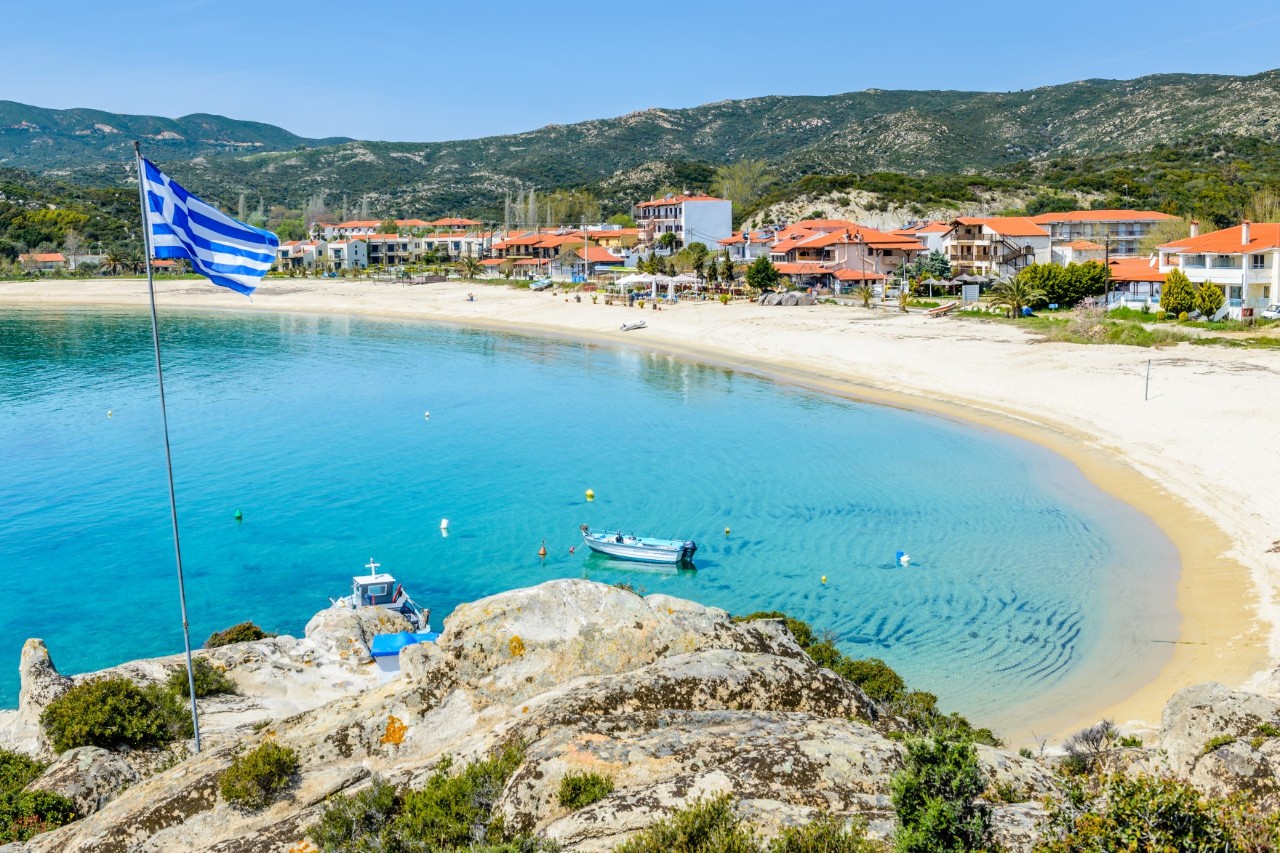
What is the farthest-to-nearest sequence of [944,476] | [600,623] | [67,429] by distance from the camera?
[67,429] < [944,476] < [600,623]

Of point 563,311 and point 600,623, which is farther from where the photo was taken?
point 563,311

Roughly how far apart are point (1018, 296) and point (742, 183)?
85131 mm

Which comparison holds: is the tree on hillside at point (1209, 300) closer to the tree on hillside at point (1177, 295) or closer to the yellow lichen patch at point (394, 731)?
the tree on hillside at point (1177, 295)

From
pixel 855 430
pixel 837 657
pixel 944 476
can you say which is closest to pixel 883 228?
pixel 855 430

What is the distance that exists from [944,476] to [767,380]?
72.2ft

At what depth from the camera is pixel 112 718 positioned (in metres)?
13.2

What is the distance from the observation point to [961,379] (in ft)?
166

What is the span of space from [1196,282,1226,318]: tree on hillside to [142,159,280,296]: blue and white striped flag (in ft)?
182

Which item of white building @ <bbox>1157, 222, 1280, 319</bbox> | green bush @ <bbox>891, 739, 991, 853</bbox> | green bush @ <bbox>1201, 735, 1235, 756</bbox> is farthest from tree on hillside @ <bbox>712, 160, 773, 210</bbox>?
green bush @ <bbox>891, 739, 991, 853</bbox>

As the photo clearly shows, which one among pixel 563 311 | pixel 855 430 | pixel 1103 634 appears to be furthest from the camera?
pixel 563 311

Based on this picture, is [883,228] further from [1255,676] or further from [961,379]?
[1255,676]

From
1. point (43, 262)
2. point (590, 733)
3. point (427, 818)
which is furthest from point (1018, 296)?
point (43, 262)

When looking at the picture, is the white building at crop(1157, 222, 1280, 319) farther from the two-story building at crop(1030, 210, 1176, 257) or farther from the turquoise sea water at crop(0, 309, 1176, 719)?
the turquoise sea water at crop(0, 309, 1176, 719)

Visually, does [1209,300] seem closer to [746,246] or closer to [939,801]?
[746,246]
